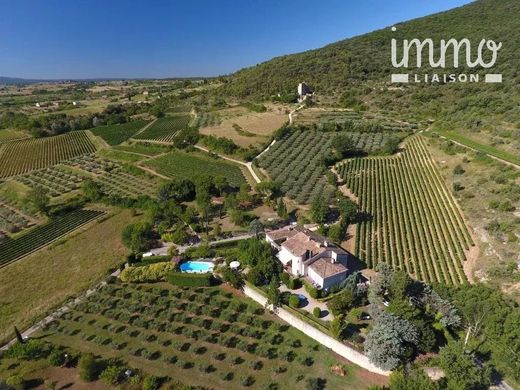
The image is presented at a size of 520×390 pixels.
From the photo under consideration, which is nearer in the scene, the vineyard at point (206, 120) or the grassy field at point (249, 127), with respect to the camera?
the grassy field at point (249, 127)

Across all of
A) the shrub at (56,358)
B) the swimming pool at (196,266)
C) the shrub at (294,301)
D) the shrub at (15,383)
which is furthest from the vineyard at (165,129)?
the shrub at (15,383)

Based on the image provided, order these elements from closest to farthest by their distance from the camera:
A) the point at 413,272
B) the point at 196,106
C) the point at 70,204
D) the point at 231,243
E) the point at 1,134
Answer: the point at 413,272
the point at 231,243
the point at 70,204
the point at 1,134
the point at 196,106

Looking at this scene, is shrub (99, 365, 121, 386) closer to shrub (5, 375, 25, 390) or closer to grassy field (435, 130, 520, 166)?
shrub (5, 375, 25, 390)

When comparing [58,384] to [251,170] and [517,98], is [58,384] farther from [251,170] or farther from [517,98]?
[517,98]

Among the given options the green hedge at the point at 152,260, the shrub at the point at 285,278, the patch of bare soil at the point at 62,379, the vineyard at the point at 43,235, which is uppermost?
the vineyard at the point at 43,235

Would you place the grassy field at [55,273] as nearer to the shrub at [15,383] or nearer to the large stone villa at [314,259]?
the shrub at [15,383]

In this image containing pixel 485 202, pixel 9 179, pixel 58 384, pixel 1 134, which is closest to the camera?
pixel 58 384

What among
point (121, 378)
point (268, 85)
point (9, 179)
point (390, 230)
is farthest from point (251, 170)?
point (268, 85)

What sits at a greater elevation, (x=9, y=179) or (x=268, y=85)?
(x=268, y=85)
